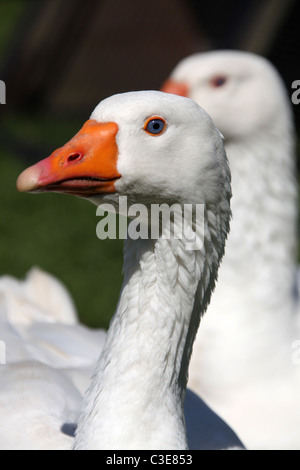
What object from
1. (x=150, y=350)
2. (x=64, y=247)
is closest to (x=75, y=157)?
(x=150, y=350)

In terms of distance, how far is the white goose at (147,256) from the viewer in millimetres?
1864

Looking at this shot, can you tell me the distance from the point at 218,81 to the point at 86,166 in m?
1.76

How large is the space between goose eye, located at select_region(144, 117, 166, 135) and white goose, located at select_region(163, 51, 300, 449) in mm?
1458

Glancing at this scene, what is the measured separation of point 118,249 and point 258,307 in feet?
10.5

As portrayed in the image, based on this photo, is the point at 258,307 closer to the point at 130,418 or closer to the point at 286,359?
the point at 286,359

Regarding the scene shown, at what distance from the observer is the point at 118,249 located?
247 inches

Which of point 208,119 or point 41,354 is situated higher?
point 208,119

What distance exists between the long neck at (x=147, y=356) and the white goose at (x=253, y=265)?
0.95m


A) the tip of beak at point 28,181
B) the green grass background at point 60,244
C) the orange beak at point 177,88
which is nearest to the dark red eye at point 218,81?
the orange beak at point 177,88

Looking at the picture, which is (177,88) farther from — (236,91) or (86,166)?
(86,166)

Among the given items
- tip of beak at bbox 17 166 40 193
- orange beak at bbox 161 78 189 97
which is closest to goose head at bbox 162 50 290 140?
orange beak at bbox 161 78 189 97

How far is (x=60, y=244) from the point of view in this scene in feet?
20.4

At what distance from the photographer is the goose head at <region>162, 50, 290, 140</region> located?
3.38 metres
